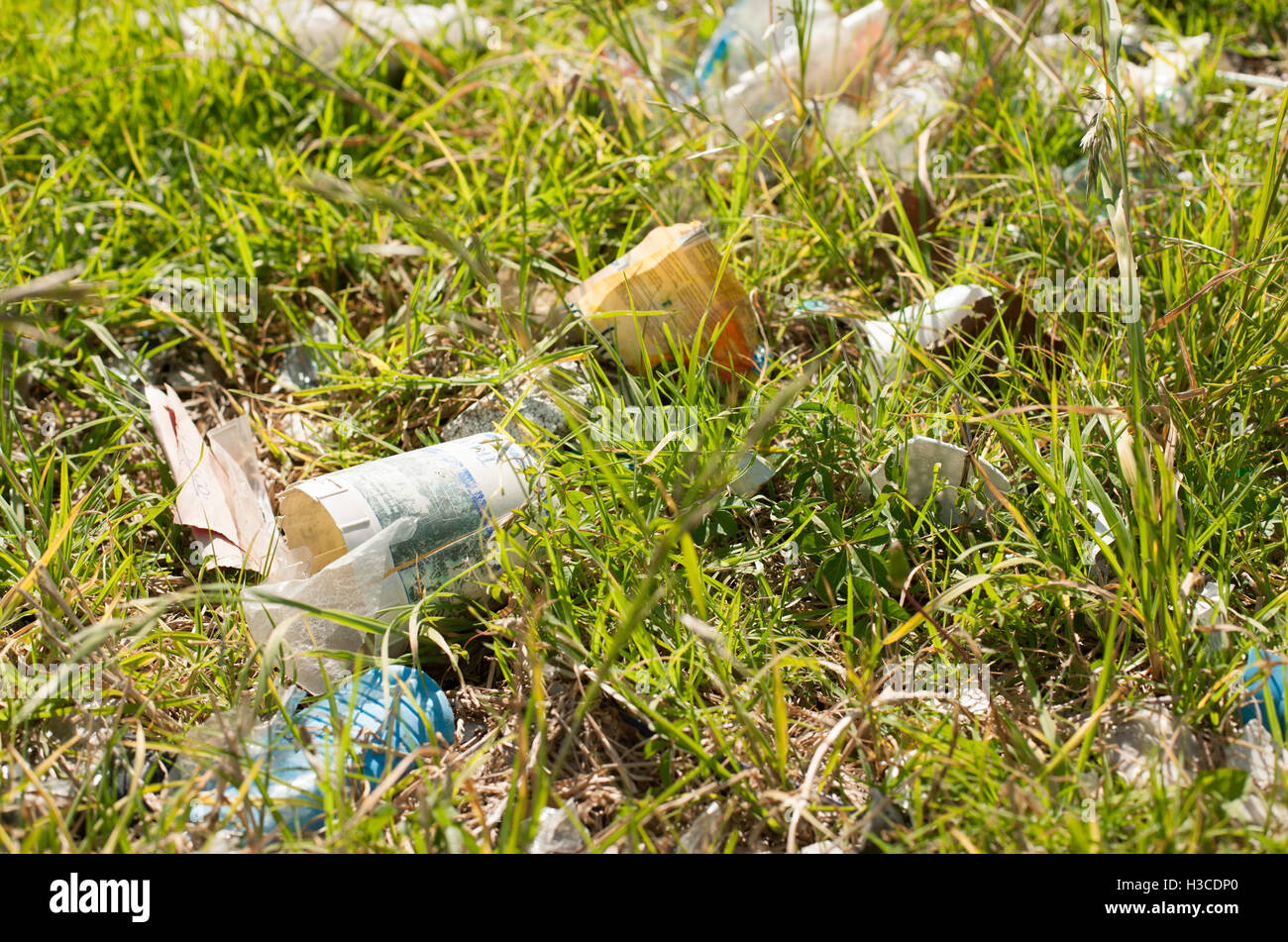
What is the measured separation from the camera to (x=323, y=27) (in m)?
2.58

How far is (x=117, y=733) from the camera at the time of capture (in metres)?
1.22

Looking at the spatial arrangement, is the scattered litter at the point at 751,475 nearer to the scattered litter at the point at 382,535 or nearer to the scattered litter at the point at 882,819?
the scattered litter at the point at 382,535

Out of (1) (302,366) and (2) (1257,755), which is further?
(1) (302,366)

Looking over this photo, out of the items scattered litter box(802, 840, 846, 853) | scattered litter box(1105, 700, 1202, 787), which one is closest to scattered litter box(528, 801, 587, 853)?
scattered litter box(802, 840, 846, 853)

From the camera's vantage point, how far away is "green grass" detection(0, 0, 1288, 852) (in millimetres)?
1185

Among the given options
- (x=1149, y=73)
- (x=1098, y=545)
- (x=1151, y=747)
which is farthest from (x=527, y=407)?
(x=1149, y=73)

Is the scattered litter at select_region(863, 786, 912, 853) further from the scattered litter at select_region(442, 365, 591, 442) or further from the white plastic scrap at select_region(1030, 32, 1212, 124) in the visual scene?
the white plastic scrap at select_region(1030, 32, 1212, 124)

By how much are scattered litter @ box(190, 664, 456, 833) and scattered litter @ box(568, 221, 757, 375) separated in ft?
2.39

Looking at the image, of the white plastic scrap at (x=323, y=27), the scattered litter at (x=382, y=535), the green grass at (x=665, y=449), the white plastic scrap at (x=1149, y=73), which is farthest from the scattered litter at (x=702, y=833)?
the white plastic scrap at (x=323, y=27)

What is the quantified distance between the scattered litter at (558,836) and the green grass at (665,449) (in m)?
0.06

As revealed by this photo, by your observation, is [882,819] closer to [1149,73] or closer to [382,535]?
[382,535]

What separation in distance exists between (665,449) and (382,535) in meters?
0.45

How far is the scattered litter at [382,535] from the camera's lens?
4.61 feet
